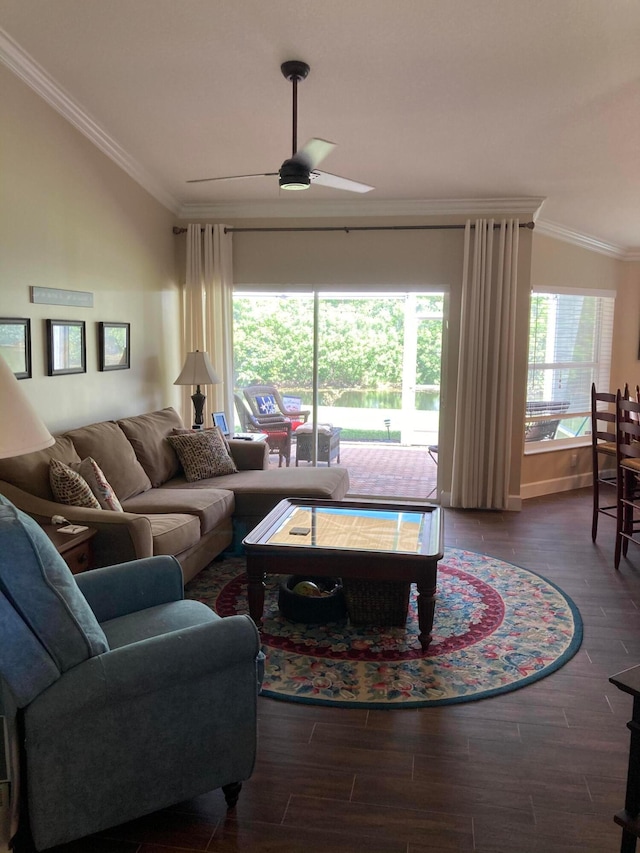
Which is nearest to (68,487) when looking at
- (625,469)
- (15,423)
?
(15,423)

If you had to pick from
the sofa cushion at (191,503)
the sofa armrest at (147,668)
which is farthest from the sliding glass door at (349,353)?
the sofa armrest at (147,668)

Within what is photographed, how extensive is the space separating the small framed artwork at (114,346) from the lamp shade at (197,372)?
51 cm

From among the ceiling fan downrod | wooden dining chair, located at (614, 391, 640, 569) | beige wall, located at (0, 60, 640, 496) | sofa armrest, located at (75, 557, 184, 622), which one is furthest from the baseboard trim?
sofa armrest, located at (75, 557, 184, 622)

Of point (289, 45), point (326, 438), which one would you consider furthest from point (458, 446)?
point (289, 45)

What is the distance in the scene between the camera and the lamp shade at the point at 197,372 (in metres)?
5.41

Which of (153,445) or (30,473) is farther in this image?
(153,445)

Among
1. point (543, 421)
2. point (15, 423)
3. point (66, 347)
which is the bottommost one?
point (543, 421)

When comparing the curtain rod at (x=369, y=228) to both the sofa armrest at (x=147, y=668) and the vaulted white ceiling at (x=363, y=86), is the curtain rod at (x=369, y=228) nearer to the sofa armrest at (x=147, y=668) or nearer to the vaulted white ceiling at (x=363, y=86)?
the vaulted white ceiling at (x=363, y=86)

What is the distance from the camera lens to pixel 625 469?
14.6 ft

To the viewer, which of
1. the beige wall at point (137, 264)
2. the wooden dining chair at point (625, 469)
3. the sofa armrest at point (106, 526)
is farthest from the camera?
the wooden dining chair at point (625, 469)

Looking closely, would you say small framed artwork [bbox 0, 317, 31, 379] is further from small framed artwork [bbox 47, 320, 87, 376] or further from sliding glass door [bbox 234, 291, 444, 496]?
sliding glass door [bbox 234, 291, 444, 496]

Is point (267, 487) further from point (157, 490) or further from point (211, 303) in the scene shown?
point (211, 303)

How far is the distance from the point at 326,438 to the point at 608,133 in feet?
11.3

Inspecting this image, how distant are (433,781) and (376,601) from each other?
113 centimetres
